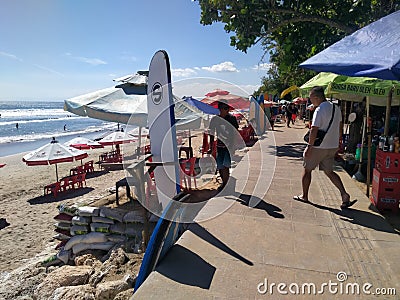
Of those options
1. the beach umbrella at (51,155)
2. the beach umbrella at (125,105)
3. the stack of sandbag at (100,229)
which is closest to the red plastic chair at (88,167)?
the beach umbrella at (51,155)

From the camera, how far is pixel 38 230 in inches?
296

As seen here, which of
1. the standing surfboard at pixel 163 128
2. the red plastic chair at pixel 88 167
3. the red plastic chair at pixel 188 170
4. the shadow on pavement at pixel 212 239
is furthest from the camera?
the red plastic chair at pixel 88 167

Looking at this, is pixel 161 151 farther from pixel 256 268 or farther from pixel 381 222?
pixel 381 222

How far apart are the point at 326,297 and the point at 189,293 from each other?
1144 mm

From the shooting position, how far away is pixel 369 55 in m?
2.78

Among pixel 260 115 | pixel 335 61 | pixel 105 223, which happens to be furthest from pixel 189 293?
pixel 260 115

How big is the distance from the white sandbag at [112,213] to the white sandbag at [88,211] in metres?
0.13

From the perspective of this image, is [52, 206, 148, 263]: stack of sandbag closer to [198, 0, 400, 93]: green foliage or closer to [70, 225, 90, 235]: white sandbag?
[70, 225, 90, 235]: white sandbag

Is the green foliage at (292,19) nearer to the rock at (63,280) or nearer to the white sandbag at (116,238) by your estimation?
the white sandbag at (116,238)

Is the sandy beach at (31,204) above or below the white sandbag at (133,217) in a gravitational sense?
below

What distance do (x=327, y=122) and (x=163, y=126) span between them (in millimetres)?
2283

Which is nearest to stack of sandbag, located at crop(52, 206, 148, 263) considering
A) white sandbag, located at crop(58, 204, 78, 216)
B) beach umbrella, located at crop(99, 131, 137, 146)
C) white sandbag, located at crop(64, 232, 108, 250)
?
white sandbag, located at crop(64, 232, 108, 250)

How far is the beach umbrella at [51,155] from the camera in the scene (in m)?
9.41

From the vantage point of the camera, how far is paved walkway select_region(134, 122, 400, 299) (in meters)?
2.44
